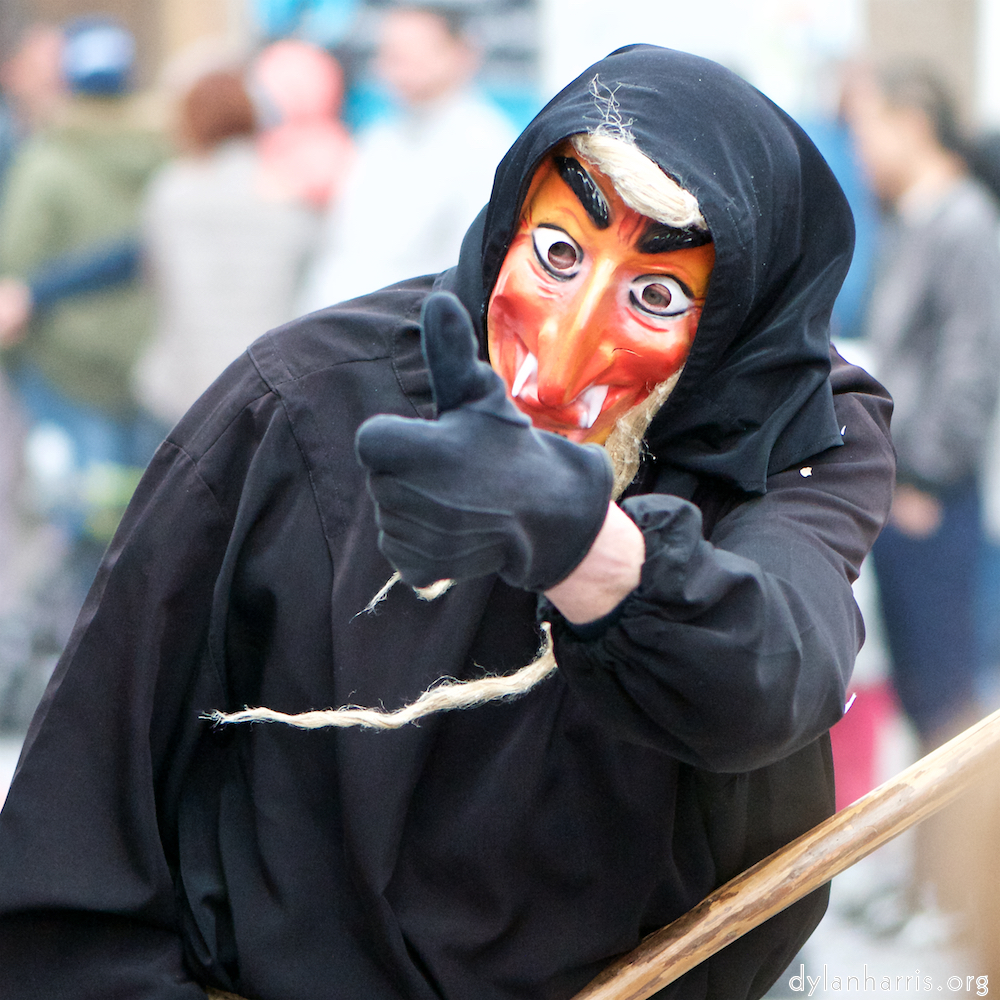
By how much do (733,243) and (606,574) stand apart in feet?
1.44

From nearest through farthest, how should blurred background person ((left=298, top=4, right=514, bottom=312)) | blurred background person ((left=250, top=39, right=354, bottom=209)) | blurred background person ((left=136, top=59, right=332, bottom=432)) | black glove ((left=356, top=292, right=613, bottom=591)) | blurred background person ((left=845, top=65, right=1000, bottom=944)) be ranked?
black glove ((left=356, top=292, right=613, bottom=591)) → blurred background person ((left=845, top=65, right=1000, bottom=944)) → blurred background person ((left=298, top=4, right=514, bottom=312)) → blurred background person ((left=136, top=59, right=332, bottom=432)) → blurred background person ((left=250, top=39, right=354, bottom=209))

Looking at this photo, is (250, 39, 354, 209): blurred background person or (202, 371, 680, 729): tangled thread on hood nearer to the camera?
(202, 371, 680, 729): tangled thread on hood

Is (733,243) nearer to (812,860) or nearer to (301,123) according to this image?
(812,860)

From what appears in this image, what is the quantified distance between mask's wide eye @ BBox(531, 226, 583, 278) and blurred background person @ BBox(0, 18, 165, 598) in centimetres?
341

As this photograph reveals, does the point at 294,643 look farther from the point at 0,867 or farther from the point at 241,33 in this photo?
the point at 241,33

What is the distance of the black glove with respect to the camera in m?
1.11

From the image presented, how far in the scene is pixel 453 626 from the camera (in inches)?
60.0

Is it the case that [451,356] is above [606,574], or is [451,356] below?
above

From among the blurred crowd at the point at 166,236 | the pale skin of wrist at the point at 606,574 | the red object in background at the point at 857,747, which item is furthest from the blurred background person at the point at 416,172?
the pale skin of wrist at the point at 606,574

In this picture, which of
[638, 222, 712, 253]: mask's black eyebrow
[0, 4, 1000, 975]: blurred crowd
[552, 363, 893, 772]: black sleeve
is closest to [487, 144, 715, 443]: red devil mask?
[638, 222, 712, 253]: mask's black eyebrow

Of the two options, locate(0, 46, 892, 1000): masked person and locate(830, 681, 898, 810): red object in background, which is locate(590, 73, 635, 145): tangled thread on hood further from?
locate(830, 681, 898, 810): red object in background

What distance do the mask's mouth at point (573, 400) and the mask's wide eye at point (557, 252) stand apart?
0.32 ft

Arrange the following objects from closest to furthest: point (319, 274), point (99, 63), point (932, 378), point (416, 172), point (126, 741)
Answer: point (126, 741) → point (932, 378) → point (416, 172) → point (319, 274) → point (99, 63)

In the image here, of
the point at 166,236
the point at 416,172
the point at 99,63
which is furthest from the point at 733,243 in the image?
the point at 99,63
